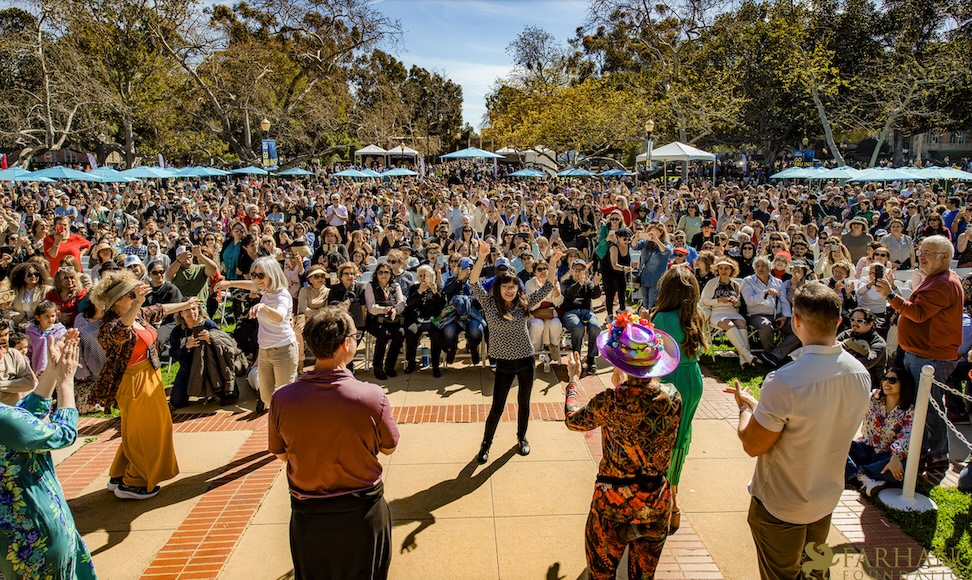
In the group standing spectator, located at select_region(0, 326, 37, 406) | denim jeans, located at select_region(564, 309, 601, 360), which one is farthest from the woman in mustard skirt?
denim jeans, located at select_region(564, 309, 601, 360)

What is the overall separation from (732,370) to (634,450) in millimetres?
5490

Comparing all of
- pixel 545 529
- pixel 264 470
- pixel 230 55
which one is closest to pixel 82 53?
pixel 230 55

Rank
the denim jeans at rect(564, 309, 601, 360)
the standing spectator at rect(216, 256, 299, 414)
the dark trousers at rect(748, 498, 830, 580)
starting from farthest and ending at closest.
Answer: the denim jeans at rect(564, 309, 601, 360) → the standing spectator at rect(216, 256, 299, 414) → the dark trousers at rect(748, 498, 830, 580)

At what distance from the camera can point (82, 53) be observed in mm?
29719

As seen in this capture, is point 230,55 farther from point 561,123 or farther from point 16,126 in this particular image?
point 561,123

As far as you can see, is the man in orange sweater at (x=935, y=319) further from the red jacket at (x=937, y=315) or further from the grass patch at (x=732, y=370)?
the grass patch at (x=732, y=370)

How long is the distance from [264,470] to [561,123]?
105 feet

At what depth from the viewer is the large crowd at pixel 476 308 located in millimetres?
4531

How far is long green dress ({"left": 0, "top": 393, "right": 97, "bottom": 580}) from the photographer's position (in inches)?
106

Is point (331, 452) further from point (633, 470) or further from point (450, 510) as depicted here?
point (450, 510)

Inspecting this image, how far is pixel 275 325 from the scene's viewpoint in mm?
5676

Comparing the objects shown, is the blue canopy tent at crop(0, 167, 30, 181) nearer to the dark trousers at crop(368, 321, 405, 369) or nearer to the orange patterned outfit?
the dark trousers at crop(368, 321, 405, 369)

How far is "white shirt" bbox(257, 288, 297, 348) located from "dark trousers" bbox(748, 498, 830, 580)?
424 centimetres

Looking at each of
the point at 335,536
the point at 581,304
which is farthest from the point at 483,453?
the point at 581,304
